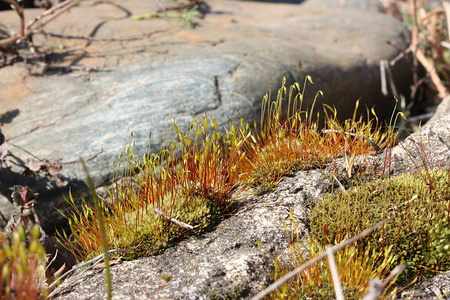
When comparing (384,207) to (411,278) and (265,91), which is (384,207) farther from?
(265,91)

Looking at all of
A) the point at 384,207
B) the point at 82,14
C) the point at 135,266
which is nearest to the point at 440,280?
the point at 384,207

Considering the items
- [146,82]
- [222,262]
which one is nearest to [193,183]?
[222,262]

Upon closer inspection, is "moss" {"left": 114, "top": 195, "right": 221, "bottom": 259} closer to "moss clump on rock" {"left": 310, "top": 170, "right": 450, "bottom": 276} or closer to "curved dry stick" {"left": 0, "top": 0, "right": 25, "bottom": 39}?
"moss clump on rock" {"left": 310, "top": 170, "right": 450, "bottom": 276}

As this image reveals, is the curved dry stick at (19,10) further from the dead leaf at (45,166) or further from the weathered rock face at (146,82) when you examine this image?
the dead leaf at (45,166)

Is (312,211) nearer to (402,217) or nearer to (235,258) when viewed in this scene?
(402,217)

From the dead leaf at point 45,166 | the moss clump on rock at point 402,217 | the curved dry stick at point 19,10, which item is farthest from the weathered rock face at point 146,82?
the moss clump on rock at point 402,217

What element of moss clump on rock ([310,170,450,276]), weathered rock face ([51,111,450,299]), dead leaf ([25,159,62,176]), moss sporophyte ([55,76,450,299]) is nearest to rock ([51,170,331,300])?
weathered rock face ([51,111,450,299])

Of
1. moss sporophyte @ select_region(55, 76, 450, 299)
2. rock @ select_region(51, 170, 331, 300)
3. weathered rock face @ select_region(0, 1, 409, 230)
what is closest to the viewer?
rock @ select_region(51, 170, 331, 300)
